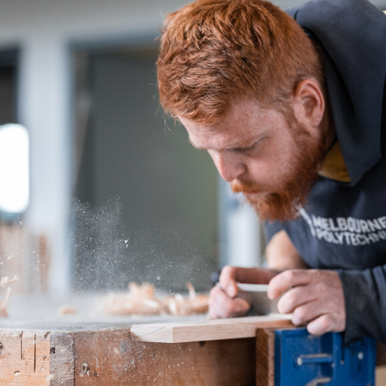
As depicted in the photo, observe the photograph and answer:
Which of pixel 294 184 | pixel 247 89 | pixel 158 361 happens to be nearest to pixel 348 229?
pixel 294 184

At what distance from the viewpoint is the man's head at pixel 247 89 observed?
762 mm

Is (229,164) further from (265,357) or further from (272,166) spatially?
(265,357)

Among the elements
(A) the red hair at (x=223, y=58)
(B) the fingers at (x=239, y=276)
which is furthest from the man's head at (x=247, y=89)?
(B) the fingers at (x=239, y=276)

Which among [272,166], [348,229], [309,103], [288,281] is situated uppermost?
[309,103]

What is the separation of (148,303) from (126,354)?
25 cm

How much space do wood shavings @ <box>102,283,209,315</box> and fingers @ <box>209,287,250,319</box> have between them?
53 mm

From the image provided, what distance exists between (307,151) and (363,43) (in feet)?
0.69

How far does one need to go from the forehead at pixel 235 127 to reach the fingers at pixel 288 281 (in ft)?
0.73

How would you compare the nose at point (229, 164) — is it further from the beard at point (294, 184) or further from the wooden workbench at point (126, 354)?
the wooden workbench at point (126, 354)

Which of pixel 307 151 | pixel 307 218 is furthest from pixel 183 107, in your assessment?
pixel 307 218

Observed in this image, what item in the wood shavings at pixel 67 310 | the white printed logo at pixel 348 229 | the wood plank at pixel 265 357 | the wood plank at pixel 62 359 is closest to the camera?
the wood plank at pixel 62 359

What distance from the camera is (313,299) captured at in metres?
0.73

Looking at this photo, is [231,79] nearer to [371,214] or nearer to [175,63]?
[175,63]

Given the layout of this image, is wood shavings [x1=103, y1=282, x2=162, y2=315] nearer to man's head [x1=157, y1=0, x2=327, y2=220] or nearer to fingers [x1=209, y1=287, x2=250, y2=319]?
fingers [x1=209, y1=287, x2=250, y2=319]
